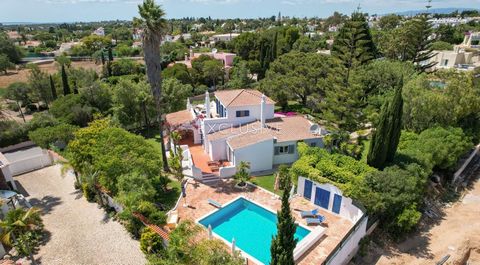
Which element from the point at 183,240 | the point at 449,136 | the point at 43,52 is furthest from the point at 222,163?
the point at 43,52

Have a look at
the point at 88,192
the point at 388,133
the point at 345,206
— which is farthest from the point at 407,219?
the point at 88,192

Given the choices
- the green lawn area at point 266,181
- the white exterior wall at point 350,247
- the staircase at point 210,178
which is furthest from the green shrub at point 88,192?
the white exterior wall at point 350,247

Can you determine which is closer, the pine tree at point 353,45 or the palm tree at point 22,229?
the palm tree at point 22,229

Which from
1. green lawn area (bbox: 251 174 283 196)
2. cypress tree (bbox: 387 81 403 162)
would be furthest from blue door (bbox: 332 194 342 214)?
cypress tree (bbox: 387 81 403 162)

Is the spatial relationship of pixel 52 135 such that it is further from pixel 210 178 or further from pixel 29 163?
pixel 210 178

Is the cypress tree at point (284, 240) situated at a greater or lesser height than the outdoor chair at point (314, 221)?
greater

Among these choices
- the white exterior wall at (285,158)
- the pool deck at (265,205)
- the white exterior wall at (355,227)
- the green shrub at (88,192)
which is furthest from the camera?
the white exterior wall at (285,158)

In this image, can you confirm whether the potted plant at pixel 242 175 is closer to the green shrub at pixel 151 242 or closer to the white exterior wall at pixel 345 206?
the white exterior wall at pixel 345 206

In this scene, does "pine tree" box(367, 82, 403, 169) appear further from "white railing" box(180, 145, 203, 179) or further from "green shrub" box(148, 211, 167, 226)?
"green shrub" box(148, 211, 167, 226)
